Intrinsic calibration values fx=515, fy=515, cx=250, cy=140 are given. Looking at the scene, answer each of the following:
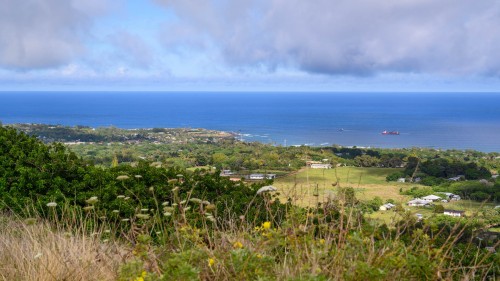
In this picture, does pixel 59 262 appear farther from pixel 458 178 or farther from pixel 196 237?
pixel 458 178

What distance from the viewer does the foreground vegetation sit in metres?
2.99

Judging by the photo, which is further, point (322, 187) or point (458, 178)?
point (458, 178)

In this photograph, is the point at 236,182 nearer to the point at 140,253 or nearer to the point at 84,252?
the point at 84,252

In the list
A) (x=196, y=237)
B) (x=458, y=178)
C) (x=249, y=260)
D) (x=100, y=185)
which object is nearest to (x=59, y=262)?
(x=196, y=237)

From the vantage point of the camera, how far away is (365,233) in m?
3.64

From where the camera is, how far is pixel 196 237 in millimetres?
3432

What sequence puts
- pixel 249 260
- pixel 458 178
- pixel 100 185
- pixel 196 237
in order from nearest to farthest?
pixel 249 260 < pixel 196 237 < pixel 100 185 < pixel 458 178

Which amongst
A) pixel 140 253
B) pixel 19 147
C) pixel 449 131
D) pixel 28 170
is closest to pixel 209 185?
pixel 28 170

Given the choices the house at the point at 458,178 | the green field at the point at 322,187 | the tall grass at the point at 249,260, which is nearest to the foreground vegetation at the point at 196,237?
the tall grass at the point at 249,260

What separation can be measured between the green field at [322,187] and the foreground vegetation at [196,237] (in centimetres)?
13

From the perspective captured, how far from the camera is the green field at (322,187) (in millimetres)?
4488

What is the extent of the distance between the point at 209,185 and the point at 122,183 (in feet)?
3.70

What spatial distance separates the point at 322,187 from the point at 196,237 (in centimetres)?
483

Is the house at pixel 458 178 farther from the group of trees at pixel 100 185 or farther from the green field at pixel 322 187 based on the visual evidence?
the group of trees at pixel 100 185
